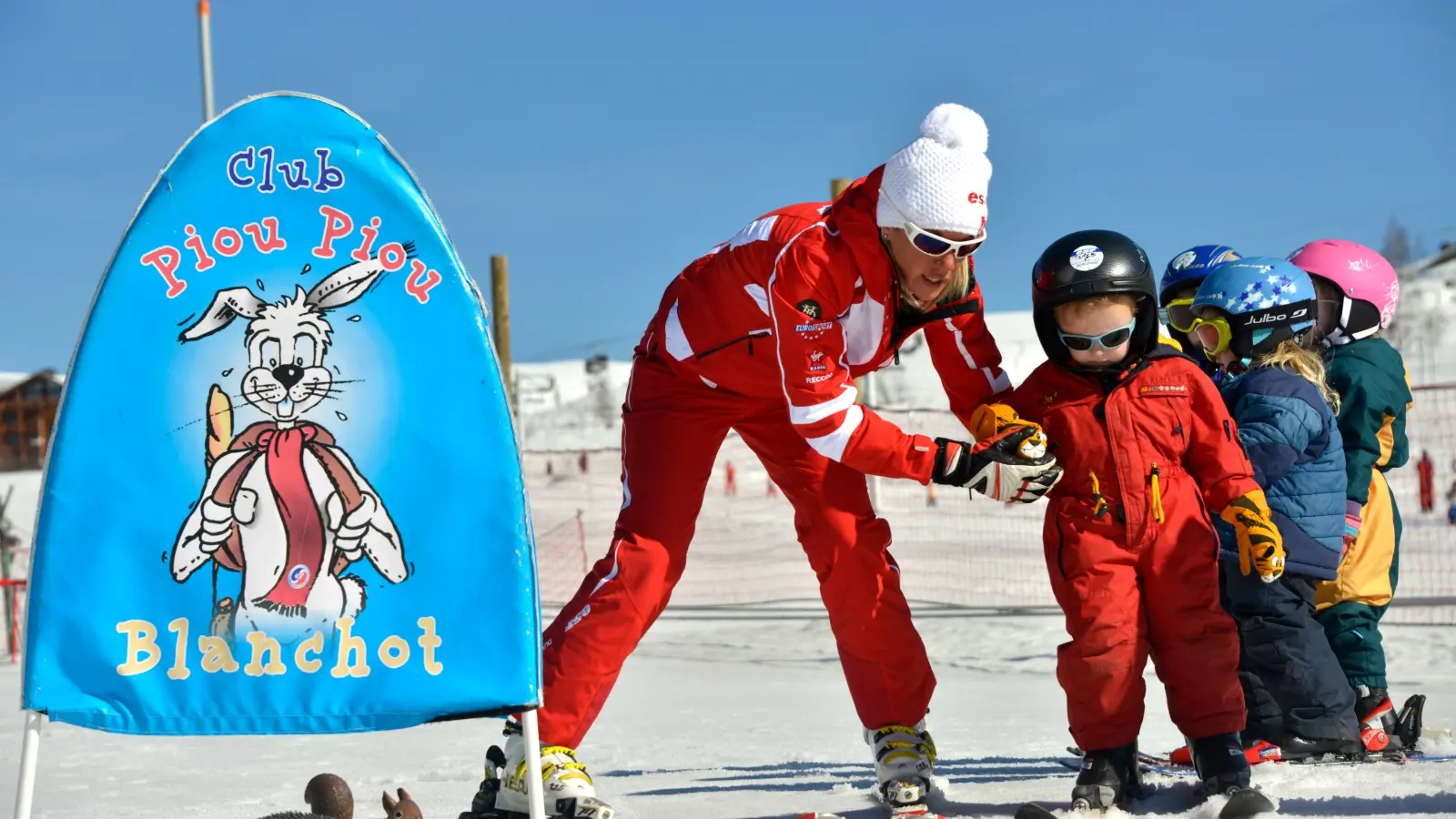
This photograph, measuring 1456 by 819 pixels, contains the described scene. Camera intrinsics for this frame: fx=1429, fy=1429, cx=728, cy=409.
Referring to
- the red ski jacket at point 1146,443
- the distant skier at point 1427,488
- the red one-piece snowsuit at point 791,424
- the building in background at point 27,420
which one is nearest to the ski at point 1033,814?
the red one-piece snowsuit at point 791,424

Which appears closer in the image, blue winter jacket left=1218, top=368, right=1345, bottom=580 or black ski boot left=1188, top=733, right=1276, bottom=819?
black ski boot left=1188, top=733, right=1276, bottom=819

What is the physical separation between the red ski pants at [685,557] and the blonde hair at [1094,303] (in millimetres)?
682

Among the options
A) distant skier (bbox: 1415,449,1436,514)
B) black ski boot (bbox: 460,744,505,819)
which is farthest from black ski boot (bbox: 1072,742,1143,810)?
distant skier (bbox: 1415,449,1436,514)

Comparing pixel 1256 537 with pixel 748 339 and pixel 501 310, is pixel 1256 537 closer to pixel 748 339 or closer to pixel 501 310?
pixel 748 339

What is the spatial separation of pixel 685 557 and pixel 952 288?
971mm

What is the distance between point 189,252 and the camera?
289cm

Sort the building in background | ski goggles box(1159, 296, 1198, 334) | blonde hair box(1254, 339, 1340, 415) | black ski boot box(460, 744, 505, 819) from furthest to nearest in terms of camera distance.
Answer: the building in background
ski goggles box(1159, 296, 1198, 334)
blonde hair box(1254, 339, 1340, 415)
black ski boot box(460, 744, 505, 819)

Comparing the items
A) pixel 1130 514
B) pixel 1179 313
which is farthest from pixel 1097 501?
pixel 1179 313

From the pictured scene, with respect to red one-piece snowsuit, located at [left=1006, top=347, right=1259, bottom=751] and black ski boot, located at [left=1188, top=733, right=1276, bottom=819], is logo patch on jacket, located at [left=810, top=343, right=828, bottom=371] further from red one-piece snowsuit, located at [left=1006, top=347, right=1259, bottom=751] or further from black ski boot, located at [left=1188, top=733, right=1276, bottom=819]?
black ski boot, located at [left=1188, top=733, right=1276, bottom=819]

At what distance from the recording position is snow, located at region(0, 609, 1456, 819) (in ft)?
11.9

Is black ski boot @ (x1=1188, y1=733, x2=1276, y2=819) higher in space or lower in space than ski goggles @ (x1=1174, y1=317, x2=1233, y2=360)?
lower

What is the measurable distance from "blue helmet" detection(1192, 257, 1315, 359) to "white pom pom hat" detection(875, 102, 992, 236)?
1340 millimetres

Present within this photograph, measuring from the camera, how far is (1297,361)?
4.32 m

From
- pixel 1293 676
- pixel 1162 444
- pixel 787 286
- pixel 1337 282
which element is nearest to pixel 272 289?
pixel 787 286
